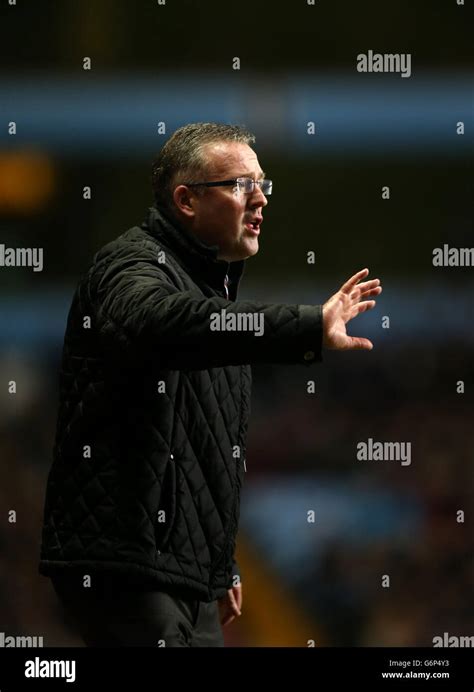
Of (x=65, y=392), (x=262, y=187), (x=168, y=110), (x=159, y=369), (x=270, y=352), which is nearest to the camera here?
(x=270, y=352)

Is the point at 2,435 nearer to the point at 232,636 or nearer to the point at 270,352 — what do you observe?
the point at 232,636

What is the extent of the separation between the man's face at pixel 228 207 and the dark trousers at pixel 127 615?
61 cm

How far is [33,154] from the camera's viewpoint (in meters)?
4.44

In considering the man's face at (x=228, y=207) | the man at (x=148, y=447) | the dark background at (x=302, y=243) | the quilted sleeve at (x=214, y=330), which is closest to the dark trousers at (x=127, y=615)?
the man at (x=148, y=447)

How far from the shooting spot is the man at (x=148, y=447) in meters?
1.75

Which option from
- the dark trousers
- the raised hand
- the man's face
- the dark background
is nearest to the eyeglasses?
the man's face

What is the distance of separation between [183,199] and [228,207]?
0.26 feet

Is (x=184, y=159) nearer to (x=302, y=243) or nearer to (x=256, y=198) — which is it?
(x=256, y=198)

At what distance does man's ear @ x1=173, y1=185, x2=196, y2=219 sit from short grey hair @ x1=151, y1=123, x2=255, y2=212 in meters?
0.01

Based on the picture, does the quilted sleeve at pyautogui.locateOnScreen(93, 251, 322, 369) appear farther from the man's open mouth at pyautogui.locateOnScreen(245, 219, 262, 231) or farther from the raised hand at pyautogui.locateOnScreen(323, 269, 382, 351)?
the man's open mouth at pyautogui.locateOnScreen(245, 219, 262, 231)

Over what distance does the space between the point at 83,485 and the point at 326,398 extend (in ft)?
8.86

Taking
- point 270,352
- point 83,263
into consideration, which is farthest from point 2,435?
point 270,352

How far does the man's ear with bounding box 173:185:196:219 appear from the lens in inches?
81.6

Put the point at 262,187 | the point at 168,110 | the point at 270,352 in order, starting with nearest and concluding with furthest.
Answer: the point at 270,352
the point at 262,187
the point at 168,110
